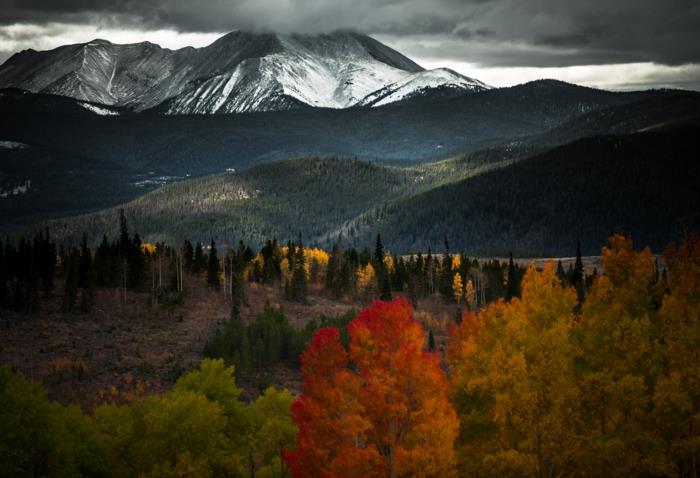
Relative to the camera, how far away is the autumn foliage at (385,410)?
108 ft

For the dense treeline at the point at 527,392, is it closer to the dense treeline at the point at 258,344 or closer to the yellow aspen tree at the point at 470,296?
the dense treeline at the point at 258,344

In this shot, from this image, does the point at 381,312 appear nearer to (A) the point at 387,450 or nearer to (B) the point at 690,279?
(A) the point at 387,450

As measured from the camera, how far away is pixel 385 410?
33.4 metres

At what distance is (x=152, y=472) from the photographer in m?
43.8

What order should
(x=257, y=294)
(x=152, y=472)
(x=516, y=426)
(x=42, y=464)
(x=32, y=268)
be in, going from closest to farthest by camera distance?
(x=516, y=426) < (x=152, y=472) < (x=42, y=464) < (x=32, y=268) < (x=257, y=294)

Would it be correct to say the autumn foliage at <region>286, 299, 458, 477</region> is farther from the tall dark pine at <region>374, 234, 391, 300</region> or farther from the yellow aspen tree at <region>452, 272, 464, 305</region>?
the yellow aspen tree at <region>452, 272, 464, 305</region>

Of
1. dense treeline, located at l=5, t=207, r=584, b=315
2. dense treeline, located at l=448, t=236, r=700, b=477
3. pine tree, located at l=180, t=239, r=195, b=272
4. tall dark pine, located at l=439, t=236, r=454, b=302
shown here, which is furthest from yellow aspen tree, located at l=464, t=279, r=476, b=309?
dense treeline, located at l=448, t=236, r=700, b=477

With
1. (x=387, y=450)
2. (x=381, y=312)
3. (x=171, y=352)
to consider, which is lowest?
(x=171, y=352)

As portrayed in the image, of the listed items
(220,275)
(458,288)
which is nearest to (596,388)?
(220,275)

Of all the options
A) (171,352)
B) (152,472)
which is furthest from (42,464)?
(171,352)

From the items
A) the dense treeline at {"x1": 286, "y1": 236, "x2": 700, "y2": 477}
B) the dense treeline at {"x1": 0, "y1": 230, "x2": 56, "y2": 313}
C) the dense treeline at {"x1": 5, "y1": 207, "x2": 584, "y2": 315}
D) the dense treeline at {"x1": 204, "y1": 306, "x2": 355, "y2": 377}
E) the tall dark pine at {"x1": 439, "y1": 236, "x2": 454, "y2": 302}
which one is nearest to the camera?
the dense treeline at {"x1": 286, "y1": 236, "x2": 700, "y2": 477}

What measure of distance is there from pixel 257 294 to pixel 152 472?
105070 mm

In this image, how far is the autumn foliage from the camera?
108ft

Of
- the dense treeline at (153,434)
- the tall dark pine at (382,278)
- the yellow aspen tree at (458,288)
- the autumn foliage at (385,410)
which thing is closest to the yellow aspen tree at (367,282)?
the tall dark pine at (382,278)
